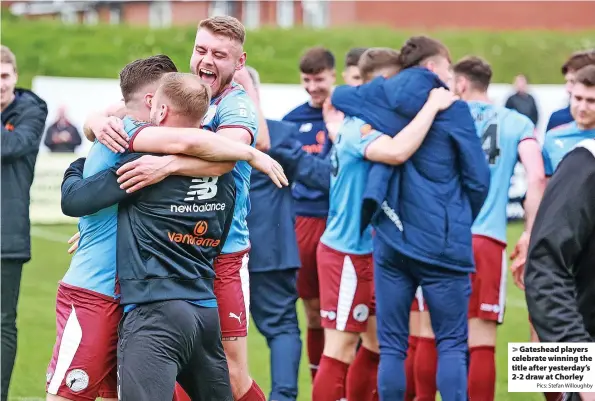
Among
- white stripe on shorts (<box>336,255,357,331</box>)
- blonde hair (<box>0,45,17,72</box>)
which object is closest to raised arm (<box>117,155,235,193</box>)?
white stripe on shorts (<box>336,255,357,331</box>)

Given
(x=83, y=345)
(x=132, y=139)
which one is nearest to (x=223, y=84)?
(x=132, y=139)

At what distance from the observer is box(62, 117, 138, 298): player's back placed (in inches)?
178

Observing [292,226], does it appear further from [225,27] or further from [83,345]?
[83,345]

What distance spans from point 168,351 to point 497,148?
3.76 m

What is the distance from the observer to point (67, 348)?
4.49 meters

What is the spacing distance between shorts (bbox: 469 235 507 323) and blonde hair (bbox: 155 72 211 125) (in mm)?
3247

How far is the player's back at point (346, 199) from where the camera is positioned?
6699 millimetres

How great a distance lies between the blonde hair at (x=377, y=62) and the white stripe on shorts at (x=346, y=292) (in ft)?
3.85

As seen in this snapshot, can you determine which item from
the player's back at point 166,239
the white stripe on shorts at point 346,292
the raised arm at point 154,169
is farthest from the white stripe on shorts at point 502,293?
the raised arm at point 154,169

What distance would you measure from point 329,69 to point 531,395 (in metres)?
2.81

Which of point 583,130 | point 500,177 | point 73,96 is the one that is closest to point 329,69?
point 500,177

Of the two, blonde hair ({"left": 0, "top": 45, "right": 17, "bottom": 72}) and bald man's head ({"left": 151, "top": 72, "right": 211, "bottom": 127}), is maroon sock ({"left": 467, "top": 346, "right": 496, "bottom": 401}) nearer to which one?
bald man's head ({"left": 151, "top": 72, "right": 211, "bottom": 127})

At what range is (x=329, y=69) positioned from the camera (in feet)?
27.1

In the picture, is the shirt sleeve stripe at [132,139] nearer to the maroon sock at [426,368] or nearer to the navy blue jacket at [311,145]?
the maroon sock at [426,368]
